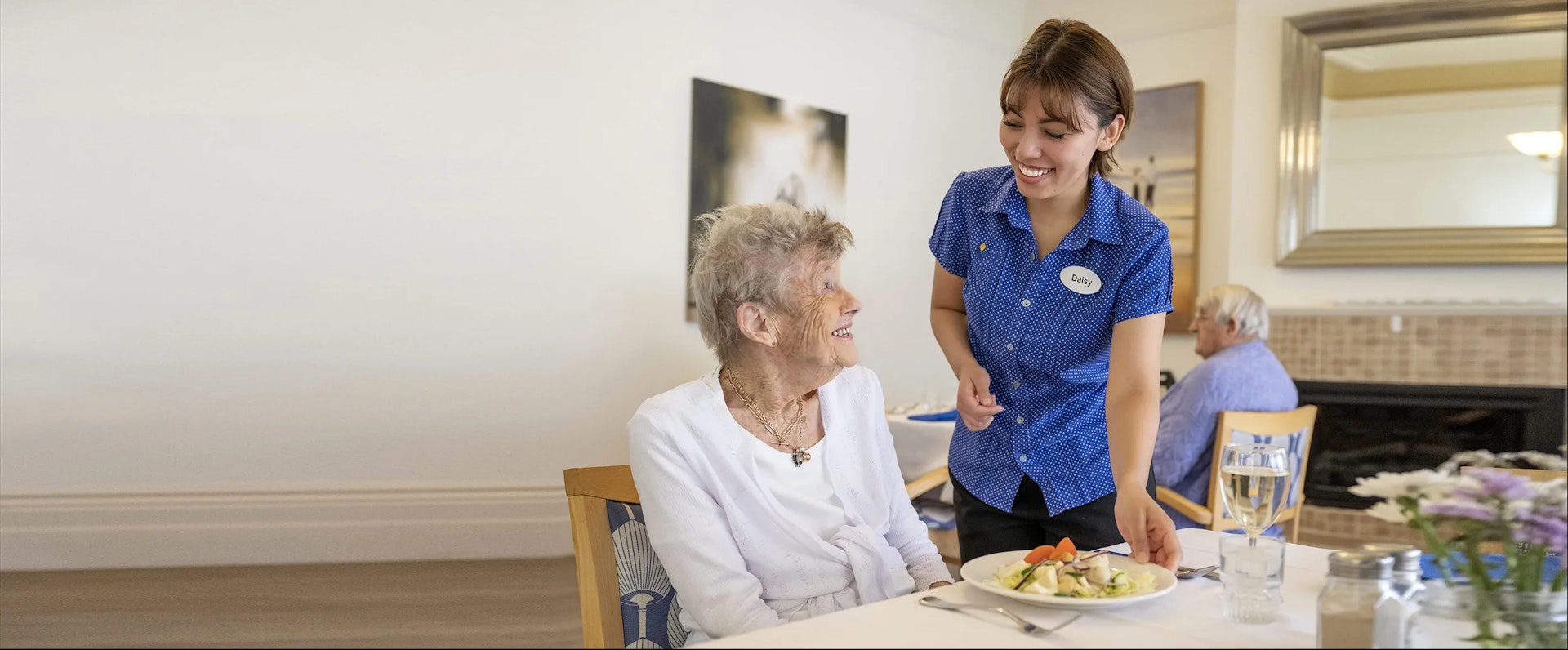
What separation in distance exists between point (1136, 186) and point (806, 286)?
495 centimetres

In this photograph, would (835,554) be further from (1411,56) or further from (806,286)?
(1411,56)

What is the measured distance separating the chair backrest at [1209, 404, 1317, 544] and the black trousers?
1.38 meters

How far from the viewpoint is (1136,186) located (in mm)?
6254

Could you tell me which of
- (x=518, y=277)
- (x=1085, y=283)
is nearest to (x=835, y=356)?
(x=1085, y=283)

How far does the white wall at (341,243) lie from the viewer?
380cm

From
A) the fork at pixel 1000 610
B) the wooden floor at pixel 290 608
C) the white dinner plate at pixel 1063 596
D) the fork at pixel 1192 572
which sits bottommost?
Answer: the wooden floor at pixel 290 608

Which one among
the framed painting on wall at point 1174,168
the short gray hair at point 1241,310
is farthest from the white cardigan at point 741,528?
the framed painting on wall at point 1174,168

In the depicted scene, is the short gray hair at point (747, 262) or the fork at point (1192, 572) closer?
the fork at point (1192, 572)

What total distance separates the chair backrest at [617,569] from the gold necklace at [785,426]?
0.74 ft

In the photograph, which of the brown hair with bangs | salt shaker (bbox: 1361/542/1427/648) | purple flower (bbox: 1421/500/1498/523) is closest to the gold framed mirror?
the brown hair with bangs

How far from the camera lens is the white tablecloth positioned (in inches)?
151

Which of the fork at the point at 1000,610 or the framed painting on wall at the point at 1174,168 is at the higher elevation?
the framed painting on wall at the point at 1174,168

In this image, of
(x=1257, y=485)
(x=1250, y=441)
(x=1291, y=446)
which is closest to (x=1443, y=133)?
(x=1291, y=446)

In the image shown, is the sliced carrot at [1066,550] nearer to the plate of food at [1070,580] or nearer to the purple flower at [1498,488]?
the plate of food at [1070,580]
